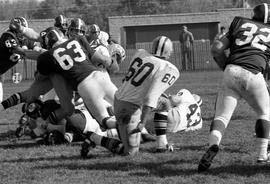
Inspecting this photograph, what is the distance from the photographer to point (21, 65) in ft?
88.0

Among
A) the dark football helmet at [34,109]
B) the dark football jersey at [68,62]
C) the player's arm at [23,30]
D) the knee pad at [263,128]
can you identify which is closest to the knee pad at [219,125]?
the knee pad at [263,128]

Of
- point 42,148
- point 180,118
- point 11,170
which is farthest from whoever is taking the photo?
point 180,118

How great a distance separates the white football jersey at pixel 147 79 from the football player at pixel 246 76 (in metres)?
0.68

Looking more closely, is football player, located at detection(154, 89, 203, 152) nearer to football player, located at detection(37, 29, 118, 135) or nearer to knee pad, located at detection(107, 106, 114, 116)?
knee pad, located at detection(107, 106, 114, 116)

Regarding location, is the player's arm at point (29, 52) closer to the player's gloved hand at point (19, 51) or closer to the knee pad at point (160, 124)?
the player's gloved hand at point (19, 51)

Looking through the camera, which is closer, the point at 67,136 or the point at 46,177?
the point at 46,177

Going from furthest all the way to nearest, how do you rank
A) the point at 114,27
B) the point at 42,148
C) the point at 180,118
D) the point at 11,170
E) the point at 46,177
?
the point at 114,27, the point at 180,118, the point at 42,148, the point at 11,170, the point at 46,177

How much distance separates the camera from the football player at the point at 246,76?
5.93 m

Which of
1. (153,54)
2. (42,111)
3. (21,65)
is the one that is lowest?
(21,65)

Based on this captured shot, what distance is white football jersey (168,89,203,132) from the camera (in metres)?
8.45

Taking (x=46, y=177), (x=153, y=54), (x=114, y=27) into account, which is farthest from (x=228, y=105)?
(x=114, y=27)

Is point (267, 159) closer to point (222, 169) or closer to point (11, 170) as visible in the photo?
point (222, 169)

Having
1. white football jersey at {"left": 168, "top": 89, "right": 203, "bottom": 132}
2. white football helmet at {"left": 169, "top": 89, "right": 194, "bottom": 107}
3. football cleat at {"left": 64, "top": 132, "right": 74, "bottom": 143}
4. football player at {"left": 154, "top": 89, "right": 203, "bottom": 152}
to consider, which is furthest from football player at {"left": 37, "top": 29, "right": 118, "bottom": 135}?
white football helmet at {"left": 169, "top": 89, "right": 194, "bottom": 107}

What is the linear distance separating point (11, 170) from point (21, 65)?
2105cm
